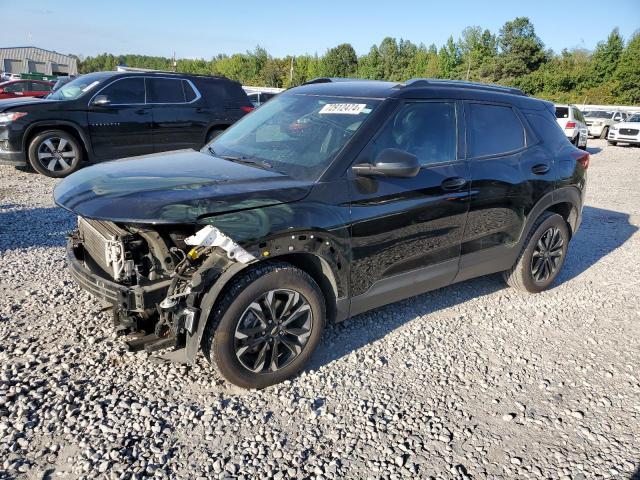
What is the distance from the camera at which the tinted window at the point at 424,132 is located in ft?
11.4

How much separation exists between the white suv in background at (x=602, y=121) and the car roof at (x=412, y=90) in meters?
24.6

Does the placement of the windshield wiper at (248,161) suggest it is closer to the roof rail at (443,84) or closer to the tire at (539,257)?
the roof rail at (443,84)

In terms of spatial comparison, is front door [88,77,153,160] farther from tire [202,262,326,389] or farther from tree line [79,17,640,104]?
tree line [79,17,640,104]

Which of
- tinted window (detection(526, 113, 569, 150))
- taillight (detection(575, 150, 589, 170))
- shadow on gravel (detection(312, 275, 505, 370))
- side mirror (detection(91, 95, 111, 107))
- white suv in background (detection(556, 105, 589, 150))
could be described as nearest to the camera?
shadow on gravel (detection(312, 275, 505, 370))

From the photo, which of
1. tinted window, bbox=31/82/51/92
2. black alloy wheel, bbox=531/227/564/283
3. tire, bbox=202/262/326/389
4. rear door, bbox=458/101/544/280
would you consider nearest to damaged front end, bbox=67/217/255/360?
tire, bbox=202/262/326/389

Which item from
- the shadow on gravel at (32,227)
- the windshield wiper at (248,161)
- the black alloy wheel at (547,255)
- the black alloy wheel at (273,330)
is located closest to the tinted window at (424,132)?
the windshield wiper at (248,161)

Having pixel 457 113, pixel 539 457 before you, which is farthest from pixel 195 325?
pixel 457 113

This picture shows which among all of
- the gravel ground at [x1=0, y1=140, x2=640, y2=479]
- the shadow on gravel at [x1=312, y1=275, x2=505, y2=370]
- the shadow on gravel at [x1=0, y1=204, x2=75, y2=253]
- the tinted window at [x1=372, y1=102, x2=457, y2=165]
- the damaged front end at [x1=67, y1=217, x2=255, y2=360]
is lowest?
the gravel ground at [x1=0, y1=140, x2=640, y2=479]

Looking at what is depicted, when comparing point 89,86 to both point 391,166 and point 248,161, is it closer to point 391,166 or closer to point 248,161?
point 248,161

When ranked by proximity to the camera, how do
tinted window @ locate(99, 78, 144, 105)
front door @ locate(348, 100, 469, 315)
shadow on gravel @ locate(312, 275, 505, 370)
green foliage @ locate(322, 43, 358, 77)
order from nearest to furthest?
front door @ locate(348, 100, 469, 315) → shadow on gravel @ locate(312, 275, 505, 370) → tinted window @ locate(99, 78, 144, 105) → green foliage @ locate(322, 43, 358, 77)

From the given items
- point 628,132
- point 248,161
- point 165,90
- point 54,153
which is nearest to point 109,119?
point 54,153

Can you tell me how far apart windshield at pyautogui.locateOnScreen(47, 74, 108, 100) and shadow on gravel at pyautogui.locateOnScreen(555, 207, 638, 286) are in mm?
8039

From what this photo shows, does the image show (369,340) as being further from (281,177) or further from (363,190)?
(281,177)

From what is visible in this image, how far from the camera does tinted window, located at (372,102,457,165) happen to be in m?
3.47
